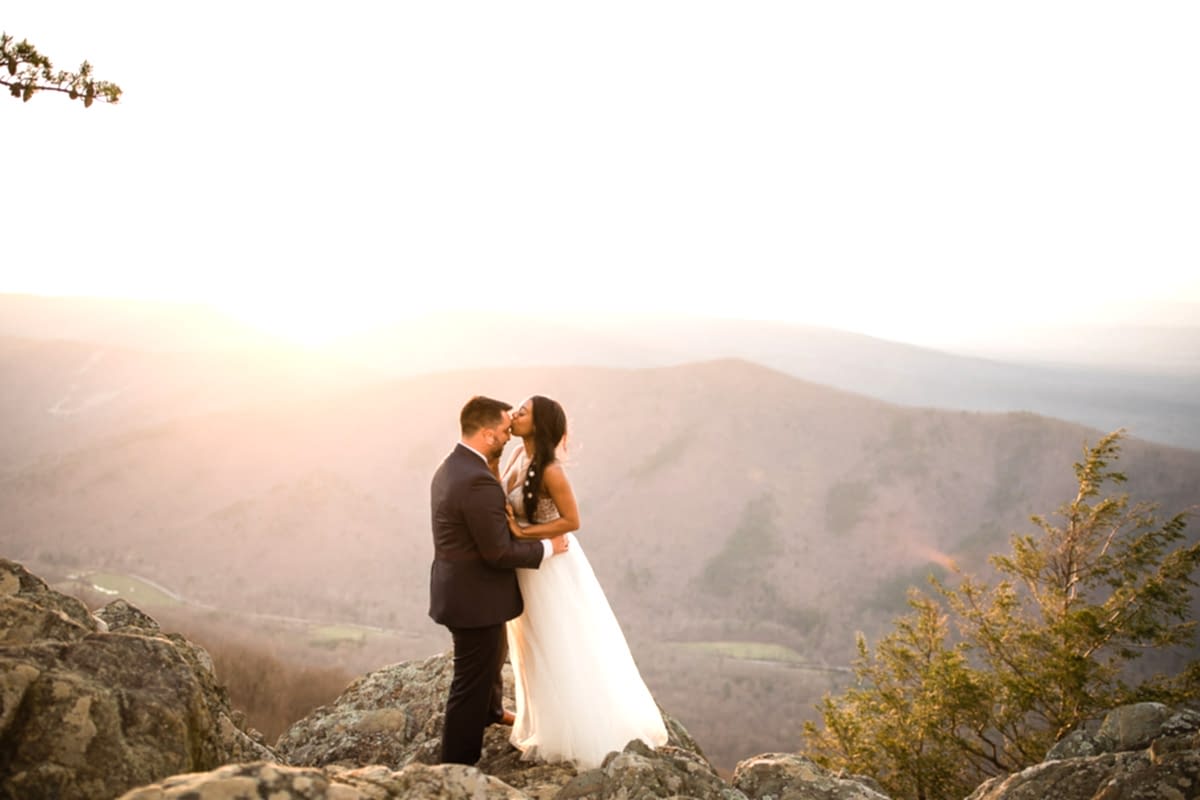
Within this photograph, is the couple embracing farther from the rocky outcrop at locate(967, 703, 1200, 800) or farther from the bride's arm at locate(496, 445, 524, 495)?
the rocky outcrop at locate(967, 703, 1200, 800)

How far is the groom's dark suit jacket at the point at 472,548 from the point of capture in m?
5.24

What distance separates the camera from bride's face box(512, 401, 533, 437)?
5.66m

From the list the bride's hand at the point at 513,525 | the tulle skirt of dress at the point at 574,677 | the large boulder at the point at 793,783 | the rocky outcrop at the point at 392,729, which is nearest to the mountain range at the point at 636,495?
the rocky outcrop at the point at 392,729

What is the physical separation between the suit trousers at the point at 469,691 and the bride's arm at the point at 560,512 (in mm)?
708

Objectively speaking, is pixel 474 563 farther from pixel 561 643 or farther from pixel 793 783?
pixel 793 783

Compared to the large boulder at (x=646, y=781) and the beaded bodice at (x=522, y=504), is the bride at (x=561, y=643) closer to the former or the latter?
the beaded bodice at (x=522, y=504)

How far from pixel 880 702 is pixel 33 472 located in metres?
79.6

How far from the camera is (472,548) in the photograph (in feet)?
17.8

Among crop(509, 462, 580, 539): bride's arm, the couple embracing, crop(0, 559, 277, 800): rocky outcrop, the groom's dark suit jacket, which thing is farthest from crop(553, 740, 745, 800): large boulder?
crop(0, 559, 277, 800): rocky outcrop

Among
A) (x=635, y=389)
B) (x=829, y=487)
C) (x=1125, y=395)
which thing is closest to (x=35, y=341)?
(x=635, y=389)

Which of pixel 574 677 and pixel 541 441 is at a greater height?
pixel 541 441

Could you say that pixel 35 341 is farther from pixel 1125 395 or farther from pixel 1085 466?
pixel 1125 395

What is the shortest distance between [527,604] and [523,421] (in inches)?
56.2

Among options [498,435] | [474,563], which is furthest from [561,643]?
[498,435]
